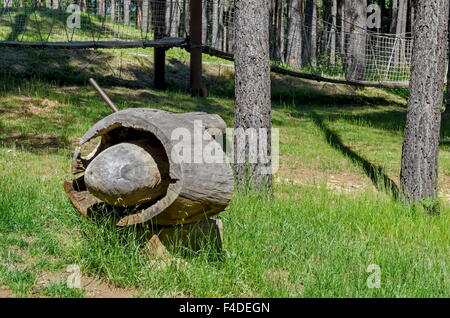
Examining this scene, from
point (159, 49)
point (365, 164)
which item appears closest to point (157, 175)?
point (365, 164)

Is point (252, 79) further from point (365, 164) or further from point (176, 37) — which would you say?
point (176, 37)

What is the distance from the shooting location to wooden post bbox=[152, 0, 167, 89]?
13281 mm

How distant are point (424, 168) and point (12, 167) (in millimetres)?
4665

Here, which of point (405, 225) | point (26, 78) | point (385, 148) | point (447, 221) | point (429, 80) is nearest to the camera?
point (405, 225)

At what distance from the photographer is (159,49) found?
1325cm

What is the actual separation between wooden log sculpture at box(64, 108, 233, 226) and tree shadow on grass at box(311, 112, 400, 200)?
3.89 meters

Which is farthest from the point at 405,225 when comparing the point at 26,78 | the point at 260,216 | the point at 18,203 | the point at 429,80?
the point at 26,78

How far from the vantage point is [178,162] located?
3.55m

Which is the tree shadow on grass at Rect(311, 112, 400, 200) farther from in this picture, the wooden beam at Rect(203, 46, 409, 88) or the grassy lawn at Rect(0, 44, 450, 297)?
the wooden beam at Rect(203, 46, 409, 88)

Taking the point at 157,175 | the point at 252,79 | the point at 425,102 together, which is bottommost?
the point at 157,175

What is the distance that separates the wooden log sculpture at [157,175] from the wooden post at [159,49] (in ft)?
31.8

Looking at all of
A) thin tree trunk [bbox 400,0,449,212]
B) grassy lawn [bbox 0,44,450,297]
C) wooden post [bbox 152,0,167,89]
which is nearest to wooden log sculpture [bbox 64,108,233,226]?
grassy lawn [bbox 0,44,450,297]

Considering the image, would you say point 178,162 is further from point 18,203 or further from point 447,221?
point 447,221

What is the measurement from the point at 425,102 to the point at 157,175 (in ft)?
13.3
